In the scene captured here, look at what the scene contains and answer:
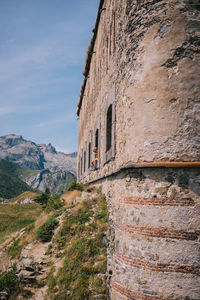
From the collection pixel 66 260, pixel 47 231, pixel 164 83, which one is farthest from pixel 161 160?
pixel 47 231

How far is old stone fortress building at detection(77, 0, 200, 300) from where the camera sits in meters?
4.60

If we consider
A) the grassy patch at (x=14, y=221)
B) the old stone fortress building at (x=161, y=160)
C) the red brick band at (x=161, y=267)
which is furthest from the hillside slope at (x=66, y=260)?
the grassy patch at (x=14, y=221)

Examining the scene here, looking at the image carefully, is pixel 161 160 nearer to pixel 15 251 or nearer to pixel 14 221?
pixel 15 251

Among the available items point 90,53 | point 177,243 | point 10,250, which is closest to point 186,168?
point 177,243

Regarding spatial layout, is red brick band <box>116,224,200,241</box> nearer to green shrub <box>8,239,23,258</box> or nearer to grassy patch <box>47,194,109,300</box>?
grassy patch <box>47,194,109,300</box>

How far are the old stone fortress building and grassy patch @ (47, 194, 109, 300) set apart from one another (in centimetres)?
50

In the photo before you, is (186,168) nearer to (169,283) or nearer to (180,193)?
(180,193)

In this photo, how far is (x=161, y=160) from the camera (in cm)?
506

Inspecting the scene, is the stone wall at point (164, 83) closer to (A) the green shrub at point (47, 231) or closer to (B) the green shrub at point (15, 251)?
(A) the green shrub at point (47, 231)

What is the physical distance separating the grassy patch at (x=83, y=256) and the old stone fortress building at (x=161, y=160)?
496 mm

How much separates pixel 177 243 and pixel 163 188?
1.08 metres

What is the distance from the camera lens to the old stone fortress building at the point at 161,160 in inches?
181

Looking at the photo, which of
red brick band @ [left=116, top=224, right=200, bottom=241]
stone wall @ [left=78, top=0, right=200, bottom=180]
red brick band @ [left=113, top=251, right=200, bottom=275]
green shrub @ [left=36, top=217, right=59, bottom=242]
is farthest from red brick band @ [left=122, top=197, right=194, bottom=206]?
green shrub @ [left=36, top=217, right=59, bottom=242]

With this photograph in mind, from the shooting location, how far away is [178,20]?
209 inches
